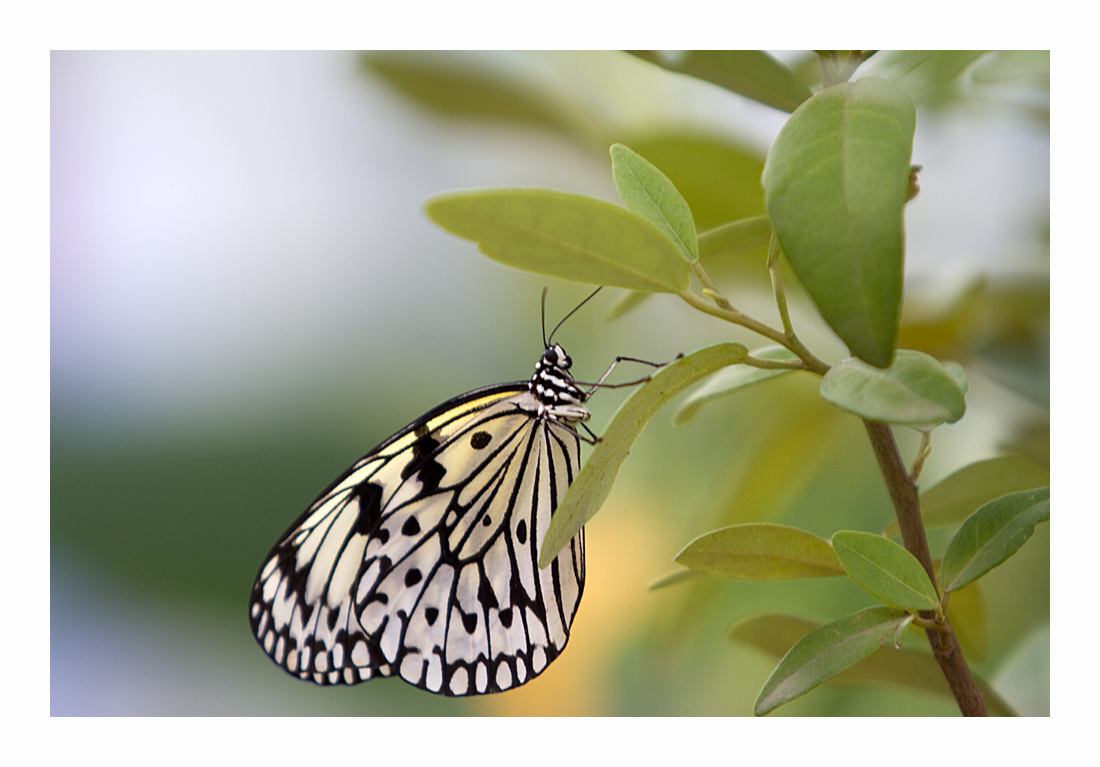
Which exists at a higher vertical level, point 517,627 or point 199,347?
point 199,347

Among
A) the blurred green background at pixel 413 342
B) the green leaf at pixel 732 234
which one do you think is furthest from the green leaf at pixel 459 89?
the green leaf at pixel 732 234

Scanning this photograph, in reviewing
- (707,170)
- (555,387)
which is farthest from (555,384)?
(707,170)

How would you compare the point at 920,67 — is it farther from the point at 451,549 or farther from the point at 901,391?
the point at 451,549

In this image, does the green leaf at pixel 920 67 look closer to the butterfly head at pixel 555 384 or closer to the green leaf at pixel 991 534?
the green leaf at pixel 991 534

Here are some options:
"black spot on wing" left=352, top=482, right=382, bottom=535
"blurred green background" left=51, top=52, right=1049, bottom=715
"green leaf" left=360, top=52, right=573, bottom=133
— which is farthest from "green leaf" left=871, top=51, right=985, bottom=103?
"black spot on wing" left=352, top=482, right=382, bottom=535
